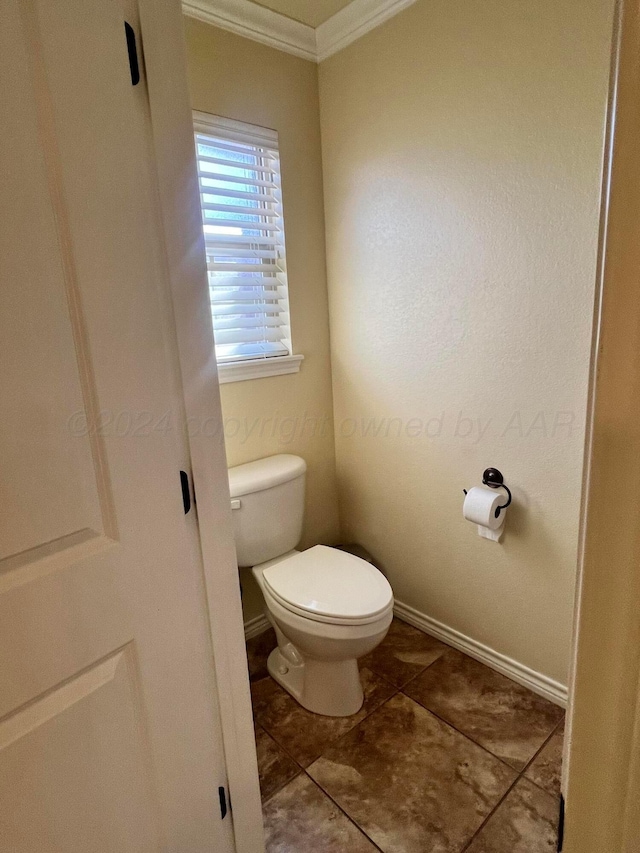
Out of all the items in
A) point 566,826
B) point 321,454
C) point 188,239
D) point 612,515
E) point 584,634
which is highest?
point 188,239

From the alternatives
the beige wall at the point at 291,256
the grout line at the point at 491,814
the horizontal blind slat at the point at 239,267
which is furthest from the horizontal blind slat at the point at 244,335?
the grout line at the point at 491,814

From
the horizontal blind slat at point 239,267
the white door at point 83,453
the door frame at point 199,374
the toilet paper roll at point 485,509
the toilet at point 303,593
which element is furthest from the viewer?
the horizontal blind slat at point 239,267

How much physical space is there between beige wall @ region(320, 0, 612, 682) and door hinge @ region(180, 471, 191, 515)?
1.11 m

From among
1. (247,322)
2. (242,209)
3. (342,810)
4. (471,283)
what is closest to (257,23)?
(242,209)

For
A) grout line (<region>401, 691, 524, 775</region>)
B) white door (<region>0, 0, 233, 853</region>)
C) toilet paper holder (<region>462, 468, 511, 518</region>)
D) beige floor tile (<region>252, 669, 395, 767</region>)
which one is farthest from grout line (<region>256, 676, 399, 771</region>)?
toilet paper holder (<region>462, 468, 511, 518</region>)

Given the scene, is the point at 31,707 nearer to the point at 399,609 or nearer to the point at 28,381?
the point at 28,381

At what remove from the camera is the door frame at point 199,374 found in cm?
75

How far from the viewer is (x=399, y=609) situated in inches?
82.7

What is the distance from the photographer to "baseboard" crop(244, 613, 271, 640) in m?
2.01

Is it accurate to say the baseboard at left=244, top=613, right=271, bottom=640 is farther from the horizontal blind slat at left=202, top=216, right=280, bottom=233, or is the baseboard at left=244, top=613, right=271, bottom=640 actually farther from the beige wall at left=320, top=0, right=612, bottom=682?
the horizontal blind slat at left=202, top=216, right=280, bottom=233

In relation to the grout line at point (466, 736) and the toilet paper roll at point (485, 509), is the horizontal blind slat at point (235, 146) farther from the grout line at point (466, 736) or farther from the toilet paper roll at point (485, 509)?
the grout line at point (466, 736)

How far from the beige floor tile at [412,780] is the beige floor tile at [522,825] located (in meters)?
0.03

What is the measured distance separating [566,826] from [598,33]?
63.5 inches

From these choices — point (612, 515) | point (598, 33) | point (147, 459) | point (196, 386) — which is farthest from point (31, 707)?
point (598, 33)
